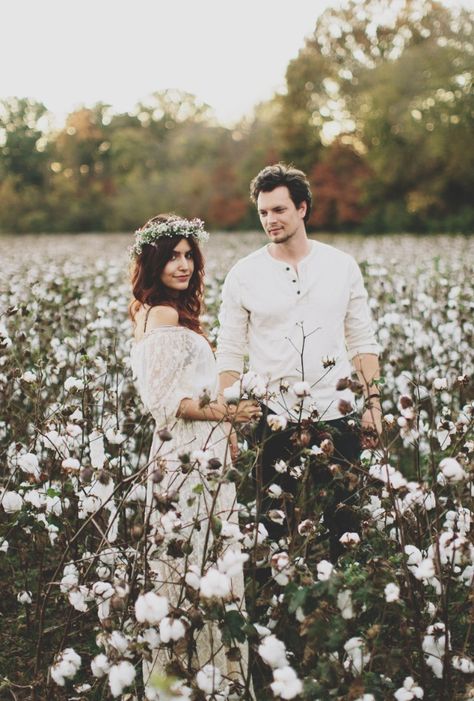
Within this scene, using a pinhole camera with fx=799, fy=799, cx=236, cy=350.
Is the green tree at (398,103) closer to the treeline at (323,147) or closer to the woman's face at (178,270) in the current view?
the treeline at (323,147)

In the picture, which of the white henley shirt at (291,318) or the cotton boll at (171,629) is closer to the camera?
the cotton boll at (171,629)

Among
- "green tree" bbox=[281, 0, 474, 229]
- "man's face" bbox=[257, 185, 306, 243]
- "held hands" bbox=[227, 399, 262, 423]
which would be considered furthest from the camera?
"green tree" bbox=[281, 0, 474, 229]

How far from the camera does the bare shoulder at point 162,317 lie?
2.98 meters

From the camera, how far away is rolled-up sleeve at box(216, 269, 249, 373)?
347 centimetres

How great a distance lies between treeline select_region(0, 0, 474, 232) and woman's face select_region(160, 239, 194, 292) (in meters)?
29.2

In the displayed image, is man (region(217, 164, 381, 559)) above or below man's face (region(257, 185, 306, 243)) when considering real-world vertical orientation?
below

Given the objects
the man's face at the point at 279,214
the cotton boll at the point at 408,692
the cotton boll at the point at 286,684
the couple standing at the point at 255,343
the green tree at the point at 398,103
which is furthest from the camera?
the green tree at the point at 398,103

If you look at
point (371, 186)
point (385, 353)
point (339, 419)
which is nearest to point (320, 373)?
point (339, 419)

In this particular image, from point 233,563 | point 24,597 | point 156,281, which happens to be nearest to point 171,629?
point 233,563

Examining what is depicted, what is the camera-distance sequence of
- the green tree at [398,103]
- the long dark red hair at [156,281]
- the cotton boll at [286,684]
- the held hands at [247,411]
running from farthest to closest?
the green tree at [398,103] < the long dark red hair at [156,281] < the held hands at [247,411] < the cotton boll at [286,684]

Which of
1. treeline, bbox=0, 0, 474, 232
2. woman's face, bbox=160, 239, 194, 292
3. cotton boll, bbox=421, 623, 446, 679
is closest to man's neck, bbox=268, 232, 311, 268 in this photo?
woman's face, bbox=160, 239, 194, 292

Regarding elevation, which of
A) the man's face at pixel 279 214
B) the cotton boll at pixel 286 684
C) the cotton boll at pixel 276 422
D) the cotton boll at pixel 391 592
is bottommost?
the cotton boll at pixel 286 684

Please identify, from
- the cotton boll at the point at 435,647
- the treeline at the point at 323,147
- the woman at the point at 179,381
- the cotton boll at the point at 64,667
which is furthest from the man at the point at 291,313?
the treeline at the point at 323,147

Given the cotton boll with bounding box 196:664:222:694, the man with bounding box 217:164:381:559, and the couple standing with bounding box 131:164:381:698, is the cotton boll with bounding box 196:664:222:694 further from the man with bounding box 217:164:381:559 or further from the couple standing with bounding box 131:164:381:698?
the man with bounding box 217:164:381:559
